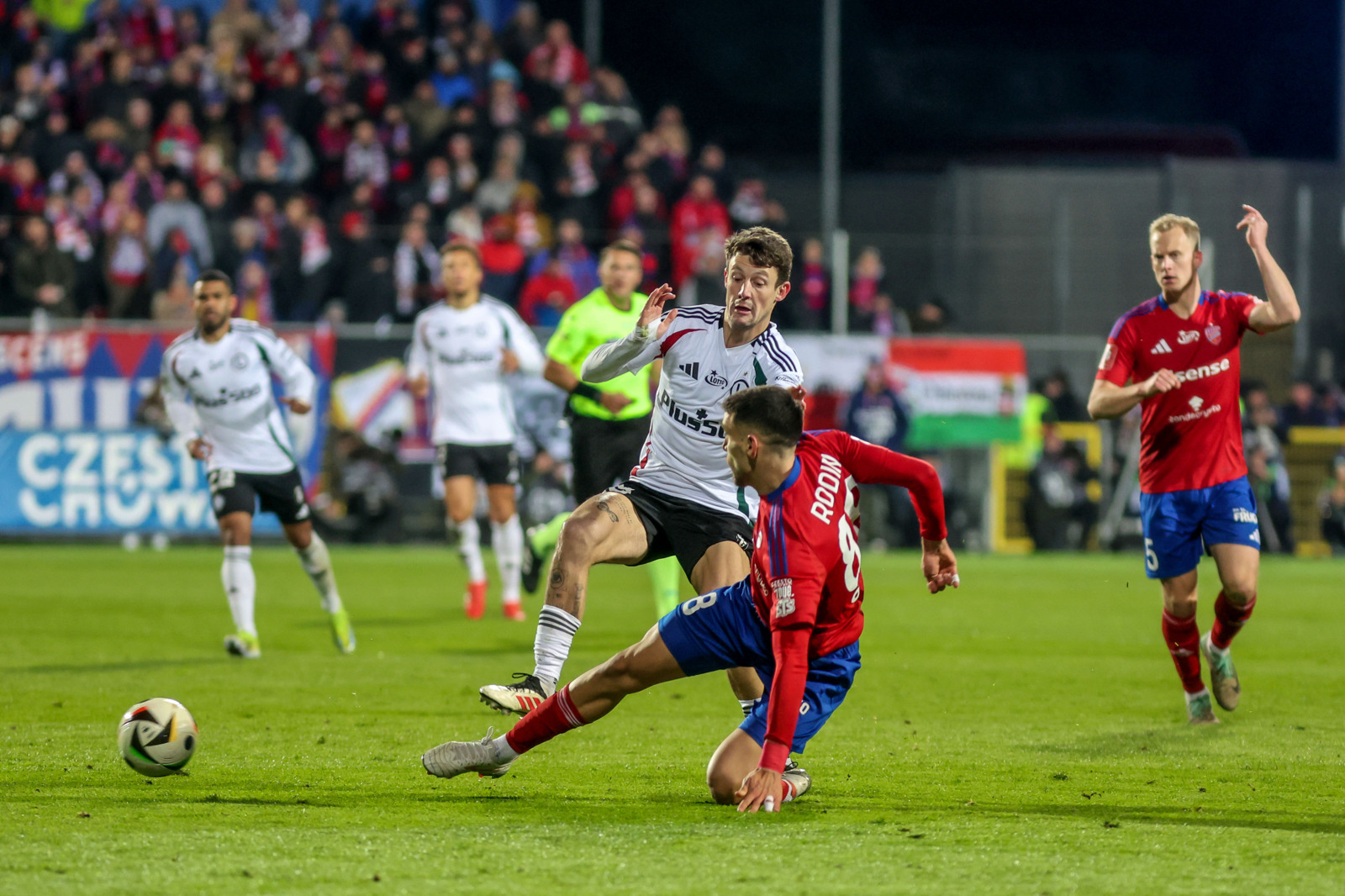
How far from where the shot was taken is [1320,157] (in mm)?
27406

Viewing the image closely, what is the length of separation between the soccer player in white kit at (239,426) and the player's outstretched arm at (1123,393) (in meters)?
4.84

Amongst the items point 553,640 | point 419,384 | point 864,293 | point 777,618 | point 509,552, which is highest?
point 864,293

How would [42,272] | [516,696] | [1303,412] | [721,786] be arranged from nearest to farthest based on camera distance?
[721,786]
[516,696]
[42,272]
[1303,412]

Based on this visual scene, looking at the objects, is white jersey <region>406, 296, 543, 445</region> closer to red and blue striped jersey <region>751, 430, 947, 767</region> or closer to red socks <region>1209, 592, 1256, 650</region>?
red socks <region>1209, 592, 1256, 650</region>

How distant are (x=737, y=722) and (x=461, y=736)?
1.34m

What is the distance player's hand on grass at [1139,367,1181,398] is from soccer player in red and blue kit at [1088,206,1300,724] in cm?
32

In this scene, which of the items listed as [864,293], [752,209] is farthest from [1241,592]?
[752,209]

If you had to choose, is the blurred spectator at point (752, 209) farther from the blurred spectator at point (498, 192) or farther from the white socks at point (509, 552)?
the white socks at point (509, 552)

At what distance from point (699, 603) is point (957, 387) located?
14.0m

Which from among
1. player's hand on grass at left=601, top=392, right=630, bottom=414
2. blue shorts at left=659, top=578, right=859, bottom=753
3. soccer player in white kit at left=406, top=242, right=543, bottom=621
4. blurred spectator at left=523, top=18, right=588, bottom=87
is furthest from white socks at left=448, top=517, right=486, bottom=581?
blurred spectator at left=523, top=18, right=588, bottom=87

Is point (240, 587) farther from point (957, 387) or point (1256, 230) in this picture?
point (957, 387)

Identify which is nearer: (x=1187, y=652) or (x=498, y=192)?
(x=1187, y=652)

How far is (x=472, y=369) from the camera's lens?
41.7 ft

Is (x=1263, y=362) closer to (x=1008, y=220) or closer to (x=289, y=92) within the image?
(x=1008, y=220)
